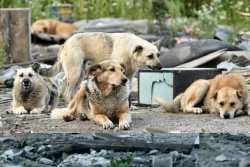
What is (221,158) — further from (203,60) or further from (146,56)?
(203,60)

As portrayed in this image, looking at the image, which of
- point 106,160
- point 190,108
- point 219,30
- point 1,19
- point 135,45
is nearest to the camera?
point 106,160

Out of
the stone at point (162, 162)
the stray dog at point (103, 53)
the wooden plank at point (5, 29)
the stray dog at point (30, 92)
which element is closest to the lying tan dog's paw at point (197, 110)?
the stray dog at point (103, 53)

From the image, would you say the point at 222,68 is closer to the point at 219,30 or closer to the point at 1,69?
the point at 1,69

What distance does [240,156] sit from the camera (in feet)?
20.6

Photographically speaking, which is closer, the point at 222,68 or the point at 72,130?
the point at 72,130

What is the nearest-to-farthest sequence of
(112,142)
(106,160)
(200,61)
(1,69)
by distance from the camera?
(106,160)
(112,142)
(200,61)
(1,69)

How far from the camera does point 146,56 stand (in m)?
9.55

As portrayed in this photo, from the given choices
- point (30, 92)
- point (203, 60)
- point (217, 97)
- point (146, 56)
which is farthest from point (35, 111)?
point (203, 60)

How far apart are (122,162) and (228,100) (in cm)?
266

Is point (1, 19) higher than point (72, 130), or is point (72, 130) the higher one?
point (1, 19)

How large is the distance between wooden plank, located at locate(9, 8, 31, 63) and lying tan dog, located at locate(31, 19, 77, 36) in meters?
4.24

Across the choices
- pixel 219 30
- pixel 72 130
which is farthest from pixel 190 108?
pixel 219 30

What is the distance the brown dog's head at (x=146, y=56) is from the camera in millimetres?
9469

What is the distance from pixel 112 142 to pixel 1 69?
19.6 feet
